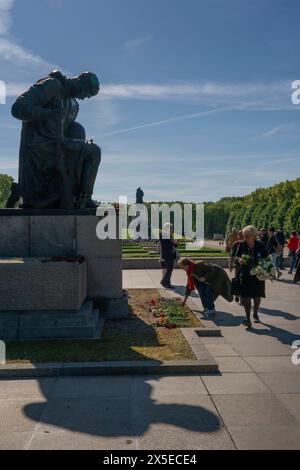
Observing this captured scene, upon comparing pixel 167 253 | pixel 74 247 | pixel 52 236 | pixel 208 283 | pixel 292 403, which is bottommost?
pixel 292 403

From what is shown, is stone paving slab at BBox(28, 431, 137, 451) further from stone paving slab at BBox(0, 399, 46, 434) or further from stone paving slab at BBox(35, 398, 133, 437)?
stone paving slab at BBox(0, 399, 46, 434)

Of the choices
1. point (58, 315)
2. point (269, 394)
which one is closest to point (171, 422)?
point (269, 394)

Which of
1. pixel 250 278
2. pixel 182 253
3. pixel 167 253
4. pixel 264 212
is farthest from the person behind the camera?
pixel 264 212

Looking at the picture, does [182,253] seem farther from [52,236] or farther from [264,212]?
[264,212]

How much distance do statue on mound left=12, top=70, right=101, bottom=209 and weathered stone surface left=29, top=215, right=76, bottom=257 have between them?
349 millimetres

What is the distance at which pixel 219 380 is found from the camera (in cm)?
484

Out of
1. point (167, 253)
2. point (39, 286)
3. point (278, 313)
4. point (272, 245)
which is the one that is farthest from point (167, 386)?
point (272, 245)

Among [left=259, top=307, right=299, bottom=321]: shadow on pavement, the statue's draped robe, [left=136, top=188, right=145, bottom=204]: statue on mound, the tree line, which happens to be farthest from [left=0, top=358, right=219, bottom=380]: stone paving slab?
the tree line

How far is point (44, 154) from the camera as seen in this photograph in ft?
26.3

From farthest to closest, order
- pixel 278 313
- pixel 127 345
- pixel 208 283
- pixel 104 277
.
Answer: pixel 278 313 → pixel 208 283 → pixel 104 277 → pixel 127 345

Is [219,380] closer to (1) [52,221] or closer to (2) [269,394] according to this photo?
(2) [269,394]

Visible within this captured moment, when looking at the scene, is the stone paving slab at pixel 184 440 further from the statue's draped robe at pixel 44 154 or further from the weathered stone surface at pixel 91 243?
the statue's draped robe at pixel 44 154

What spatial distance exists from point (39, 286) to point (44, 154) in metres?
→ 2.60

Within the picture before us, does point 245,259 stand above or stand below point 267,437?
above
